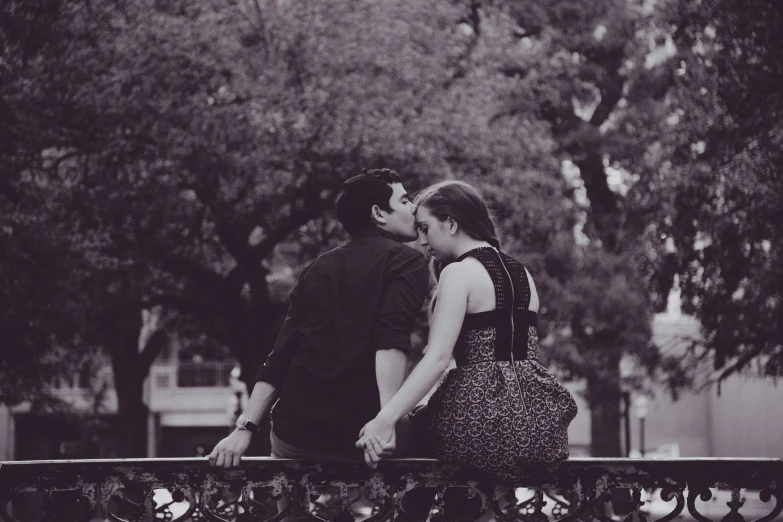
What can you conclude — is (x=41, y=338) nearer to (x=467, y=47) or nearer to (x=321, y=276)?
(x=467, y=47)

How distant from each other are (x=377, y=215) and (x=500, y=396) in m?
1.02

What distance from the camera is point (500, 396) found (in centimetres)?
388

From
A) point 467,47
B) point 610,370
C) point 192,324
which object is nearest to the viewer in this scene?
point 467,47

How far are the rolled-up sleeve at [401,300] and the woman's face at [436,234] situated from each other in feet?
0.27

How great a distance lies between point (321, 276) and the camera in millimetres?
4277

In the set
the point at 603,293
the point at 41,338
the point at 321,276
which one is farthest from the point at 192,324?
the point at 321,276

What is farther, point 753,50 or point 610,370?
point 610,370

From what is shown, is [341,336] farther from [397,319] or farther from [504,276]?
[504,276]

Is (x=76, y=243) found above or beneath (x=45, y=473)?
above

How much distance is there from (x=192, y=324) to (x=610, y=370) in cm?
914

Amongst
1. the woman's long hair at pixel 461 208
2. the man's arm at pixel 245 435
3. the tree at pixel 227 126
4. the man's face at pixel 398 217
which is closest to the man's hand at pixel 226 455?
the man's arm at pixel 245 435

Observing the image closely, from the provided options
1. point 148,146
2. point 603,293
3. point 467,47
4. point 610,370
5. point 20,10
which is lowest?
point 610,370

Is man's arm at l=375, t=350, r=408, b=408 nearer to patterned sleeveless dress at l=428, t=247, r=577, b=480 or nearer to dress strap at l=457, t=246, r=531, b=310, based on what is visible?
patterned sleeveless dress at l=428, t=247, r=577, b=480

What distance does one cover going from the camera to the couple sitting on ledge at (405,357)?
3.83 metres
